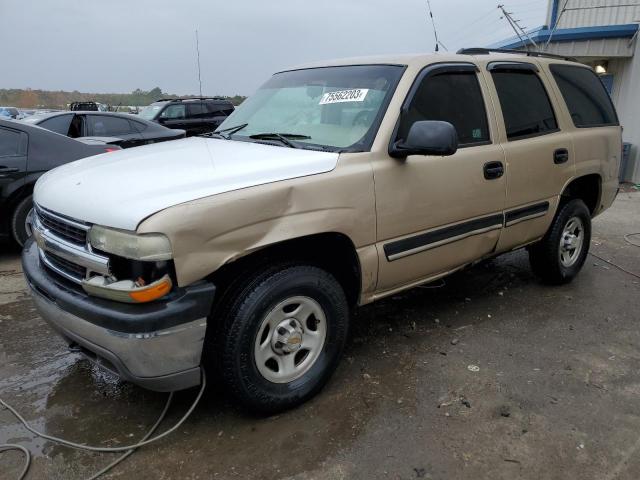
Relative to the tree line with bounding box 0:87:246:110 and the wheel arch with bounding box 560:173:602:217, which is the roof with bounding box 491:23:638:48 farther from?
the tree line with bounding box 0:87:246:110

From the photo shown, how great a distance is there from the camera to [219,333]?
2.54 metres

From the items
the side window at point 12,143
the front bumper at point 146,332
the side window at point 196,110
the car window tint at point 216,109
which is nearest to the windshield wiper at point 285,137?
the front bumper at point 146,332

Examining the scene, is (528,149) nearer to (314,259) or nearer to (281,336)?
(314,259)

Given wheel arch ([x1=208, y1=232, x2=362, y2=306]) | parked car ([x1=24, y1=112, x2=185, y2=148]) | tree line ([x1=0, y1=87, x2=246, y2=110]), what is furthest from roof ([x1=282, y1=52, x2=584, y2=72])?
tree line ([x1=0, y1=87, x2=246, y2=110])

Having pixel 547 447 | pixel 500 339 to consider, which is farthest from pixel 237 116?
pixel 547 447

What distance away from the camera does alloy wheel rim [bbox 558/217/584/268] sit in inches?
182

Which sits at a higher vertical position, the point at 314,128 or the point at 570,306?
the point at 314,128

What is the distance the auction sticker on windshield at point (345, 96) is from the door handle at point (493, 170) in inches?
38.6

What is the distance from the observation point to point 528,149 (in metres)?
3.92

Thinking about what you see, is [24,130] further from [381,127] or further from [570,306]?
[570,306]

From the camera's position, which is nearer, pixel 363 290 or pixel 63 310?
pixel 63 310

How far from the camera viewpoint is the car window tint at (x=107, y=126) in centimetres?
896

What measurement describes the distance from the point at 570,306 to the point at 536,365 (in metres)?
1.20

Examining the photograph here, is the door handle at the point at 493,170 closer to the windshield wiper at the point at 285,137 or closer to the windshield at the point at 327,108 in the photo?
the windshield at the point at 327,108
